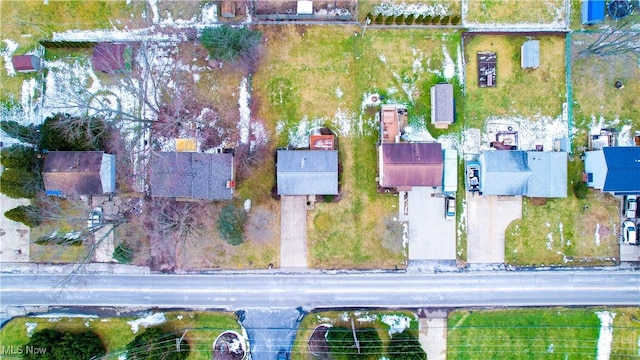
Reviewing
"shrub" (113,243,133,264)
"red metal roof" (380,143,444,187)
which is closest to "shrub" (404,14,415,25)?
"red metal roof" (380,143,444,187)

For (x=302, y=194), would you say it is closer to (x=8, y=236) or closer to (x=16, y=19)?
(x=8, y=236)

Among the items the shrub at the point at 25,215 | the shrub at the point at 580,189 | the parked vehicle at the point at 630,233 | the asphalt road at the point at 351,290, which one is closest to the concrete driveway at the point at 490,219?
the asphalt road at the point at 351,290

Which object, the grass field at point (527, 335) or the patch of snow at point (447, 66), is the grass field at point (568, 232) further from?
the patch of snow at point (447, 66)

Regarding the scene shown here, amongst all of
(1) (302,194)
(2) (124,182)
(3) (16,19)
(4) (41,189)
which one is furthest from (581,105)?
(3) (16,19)

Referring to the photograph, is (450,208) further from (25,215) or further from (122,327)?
(25,215)

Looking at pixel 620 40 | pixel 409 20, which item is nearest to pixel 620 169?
pixel 620 40

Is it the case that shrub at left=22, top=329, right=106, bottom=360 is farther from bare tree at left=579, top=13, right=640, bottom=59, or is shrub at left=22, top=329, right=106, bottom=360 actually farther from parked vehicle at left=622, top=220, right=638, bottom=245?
bare tree at left=579, top=13, right=640, bottom=59
